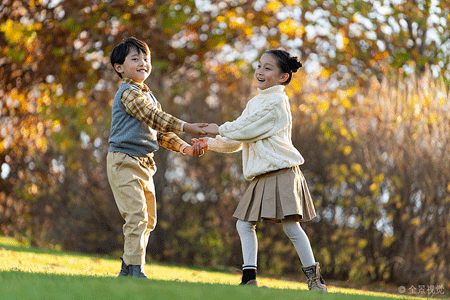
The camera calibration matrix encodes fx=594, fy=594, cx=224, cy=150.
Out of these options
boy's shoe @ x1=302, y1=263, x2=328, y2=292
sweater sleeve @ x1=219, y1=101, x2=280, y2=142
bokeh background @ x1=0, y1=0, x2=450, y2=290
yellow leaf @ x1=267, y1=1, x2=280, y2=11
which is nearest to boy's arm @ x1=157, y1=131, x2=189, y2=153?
sweater sleeve @ x1=219, y1=101, x2=280, y2=142

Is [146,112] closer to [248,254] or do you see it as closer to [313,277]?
[248,254]

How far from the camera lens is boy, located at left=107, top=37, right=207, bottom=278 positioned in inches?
169

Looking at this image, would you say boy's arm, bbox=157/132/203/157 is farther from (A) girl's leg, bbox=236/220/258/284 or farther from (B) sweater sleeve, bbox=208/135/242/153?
(A) girl's leg, bbox=236/220/258/284

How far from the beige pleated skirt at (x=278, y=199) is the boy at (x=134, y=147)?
2.15 ft

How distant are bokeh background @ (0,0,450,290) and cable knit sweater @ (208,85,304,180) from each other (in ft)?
11.4

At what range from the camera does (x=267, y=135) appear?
14.1ft

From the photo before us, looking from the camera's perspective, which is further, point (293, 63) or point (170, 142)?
point (170, 142)

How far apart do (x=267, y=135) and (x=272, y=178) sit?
31 centimetres

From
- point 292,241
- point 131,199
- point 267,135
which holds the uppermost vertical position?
point 267,135

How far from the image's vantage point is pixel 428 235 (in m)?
7.30

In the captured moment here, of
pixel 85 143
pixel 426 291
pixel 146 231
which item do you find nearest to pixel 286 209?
pixel 146 231

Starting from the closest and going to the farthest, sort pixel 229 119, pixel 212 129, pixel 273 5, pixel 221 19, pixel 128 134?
pixel 128 134
pixel 212 129
pixel 229 119
pixel 221 19
pixel 273 5

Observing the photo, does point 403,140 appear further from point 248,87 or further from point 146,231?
point 146,231

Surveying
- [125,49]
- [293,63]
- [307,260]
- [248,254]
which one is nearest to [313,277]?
[307,260]
